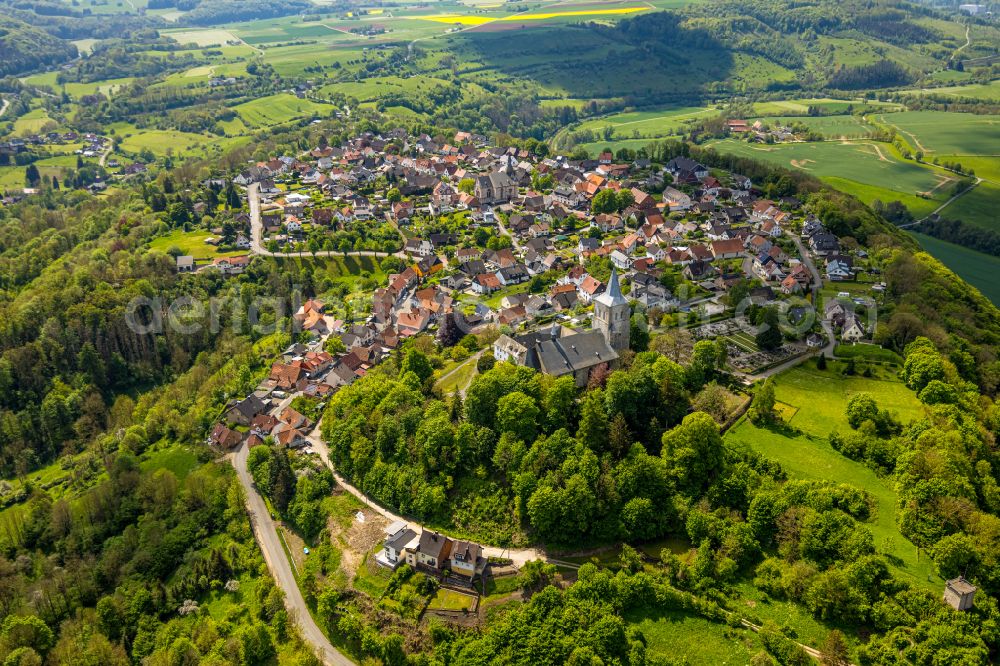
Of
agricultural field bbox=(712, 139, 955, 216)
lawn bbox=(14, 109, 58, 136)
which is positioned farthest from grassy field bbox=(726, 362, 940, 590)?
lawn bbox=(14, 109, 58, 136)

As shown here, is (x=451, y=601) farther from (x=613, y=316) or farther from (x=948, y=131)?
(x=948, y=131)

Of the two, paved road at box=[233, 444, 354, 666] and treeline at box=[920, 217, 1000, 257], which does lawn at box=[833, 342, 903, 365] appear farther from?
treeline at box=[920, 217, 1000, 257]

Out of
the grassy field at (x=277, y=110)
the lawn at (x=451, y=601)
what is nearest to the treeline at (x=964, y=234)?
the lawn at (x=451, y=601)

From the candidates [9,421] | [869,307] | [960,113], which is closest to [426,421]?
[869,307]

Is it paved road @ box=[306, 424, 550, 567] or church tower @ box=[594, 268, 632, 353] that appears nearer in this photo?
paved road @ box=[306, 424, 550, 567]

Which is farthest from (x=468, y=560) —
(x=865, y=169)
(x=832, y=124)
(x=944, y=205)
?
(x=832, y=124)

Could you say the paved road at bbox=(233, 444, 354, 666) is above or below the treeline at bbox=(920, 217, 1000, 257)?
below

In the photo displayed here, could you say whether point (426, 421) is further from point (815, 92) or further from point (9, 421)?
point (815, 92)

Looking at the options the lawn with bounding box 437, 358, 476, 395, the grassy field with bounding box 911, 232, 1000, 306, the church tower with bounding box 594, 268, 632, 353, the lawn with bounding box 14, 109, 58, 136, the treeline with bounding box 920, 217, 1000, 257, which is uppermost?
the lawn with bounding box 14, 109, 58, 136
